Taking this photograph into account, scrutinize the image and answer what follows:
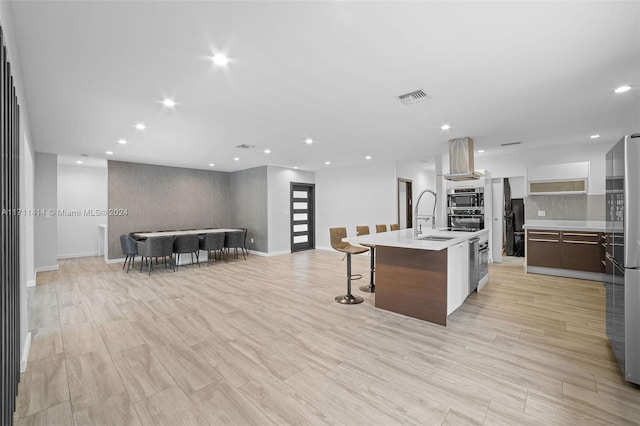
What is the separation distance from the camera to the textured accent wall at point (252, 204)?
8202 mm

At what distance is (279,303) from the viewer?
3.94 meters

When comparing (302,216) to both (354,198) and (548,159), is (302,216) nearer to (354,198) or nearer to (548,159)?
(354,198)

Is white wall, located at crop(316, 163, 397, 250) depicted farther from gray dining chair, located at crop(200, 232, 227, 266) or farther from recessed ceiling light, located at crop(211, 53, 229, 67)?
recessed ceiling light, located at crop(211, 53, 229, 67)

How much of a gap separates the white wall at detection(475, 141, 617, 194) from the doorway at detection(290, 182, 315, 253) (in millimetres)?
5018

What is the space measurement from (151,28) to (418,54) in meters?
2.01

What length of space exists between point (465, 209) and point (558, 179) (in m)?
1.90

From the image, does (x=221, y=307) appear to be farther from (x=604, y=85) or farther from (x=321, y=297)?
(x=604, y=85)

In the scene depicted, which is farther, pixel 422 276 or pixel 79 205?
pixel 79 205

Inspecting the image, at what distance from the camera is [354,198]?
8.66 metres

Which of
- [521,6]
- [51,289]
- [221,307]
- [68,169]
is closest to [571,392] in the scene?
[521,6]

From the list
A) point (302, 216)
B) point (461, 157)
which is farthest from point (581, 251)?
point (302, 216)

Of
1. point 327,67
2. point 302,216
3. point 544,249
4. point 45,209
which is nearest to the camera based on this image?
point 327,67

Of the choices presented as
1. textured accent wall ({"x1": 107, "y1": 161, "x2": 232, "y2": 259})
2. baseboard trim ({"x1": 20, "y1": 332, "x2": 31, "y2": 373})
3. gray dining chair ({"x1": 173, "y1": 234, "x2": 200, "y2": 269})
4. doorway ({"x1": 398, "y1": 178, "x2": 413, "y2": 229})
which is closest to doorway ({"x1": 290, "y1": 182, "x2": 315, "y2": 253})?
textured accent wall ({"x1": 107, "y1": 161, "x2": 232, "y2": 259})

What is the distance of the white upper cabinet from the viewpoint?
5520 millimetres
